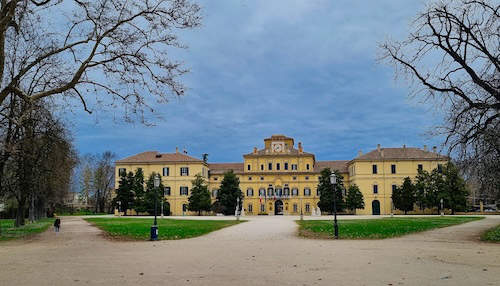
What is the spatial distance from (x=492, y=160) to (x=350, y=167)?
57.6 metres

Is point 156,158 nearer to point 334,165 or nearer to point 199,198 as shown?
point 199,198

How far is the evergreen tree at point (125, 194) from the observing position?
66.0 metres

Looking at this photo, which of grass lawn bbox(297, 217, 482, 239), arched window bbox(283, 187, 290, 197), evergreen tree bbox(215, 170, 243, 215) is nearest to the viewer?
grass lawn bbox(297, 217, 482, 239)

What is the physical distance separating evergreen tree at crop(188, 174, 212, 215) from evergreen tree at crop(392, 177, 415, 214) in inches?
1091

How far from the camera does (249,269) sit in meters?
9.80

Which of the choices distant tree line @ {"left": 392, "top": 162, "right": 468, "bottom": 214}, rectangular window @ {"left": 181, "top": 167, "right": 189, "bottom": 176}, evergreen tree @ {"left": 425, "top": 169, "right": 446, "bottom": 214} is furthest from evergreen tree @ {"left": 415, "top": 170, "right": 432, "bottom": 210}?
rectangular window @ {"left": 181, "top": 167, "right": 189, "bottom": 176}

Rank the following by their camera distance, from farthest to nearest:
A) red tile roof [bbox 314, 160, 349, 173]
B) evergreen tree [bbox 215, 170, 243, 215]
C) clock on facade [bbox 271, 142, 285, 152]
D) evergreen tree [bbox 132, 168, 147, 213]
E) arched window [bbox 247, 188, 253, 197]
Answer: red tile roof [bbox 314, 160, 349, 173], clock on facade [bbox 271, 142, 285, 152], arched window [bbox 247, 188, 253, 197], evergreen tree [bbox 215, 170, 243, 215], evergreen tree [bbox 132, 168, 147, 213]

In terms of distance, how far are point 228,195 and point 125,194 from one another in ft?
50.0

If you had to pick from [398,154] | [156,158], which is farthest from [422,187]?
[156,158]

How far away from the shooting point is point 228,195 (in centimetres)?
6662

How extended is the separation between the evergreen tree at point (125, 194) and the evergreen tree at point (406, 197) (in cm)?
3914

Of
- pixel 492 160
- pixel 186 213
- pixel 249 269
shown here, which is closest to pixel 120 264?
pixel 249 269

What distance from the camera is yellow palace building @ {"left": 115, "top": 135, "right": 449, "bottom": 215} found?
227 ft

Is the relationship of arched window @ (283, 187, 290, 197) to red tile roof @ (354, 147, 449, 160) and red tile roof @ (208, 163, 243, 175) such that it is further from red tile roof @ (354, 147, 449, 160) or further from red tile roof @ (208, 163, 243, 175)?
red tile roof @ (354, 147, 449, 160)
